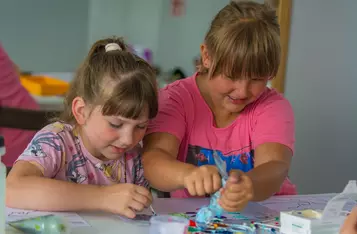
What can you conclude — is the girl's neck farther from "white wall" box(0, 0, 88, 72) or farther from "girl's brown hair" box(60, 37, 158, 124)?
"white wall" box(0, 0, 88, 72)

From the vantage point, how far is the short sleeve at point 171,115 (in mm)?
1389

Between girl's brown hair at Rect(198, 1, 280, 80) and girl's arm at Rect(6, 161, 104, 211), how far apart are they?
401 mm

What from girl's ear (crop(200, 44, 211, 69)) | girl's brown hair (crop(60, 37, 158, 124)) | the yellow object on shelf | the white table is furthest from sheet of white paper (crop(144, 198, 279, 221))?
the yellow object on shelf

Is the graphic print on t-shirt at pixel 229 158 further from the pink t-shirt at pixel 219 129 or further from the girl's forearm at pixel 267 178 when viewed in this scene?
the girl's forearm at pixel 267 178

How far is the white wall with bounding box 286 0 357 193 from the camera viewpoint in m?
2.24

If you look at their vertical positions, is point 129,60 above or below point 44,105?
above

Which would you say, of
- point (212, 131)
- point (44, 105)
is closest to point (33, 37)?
point (44, 105)

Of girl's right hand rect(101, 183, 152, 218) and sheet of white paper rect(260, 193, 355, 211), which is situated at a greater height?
girl's right hand rect(101, 183, 152, 218)

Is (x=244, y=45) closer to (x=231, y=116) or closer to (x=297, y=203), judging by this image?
(x=231, y=116)

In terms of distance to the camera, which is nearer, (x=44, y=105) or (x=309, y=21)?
(x=309, y=21)

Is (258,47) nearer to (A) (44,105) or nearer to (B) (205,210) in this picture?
(B) (205,210)

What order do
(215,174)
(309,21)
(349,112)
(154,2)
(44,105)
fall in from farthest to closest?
(154,2), (44,105), (309,21), (349,112), (215,174)

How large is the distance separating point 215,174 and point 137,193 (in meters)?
0.16

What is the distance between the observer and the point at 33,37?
4.57 meters
